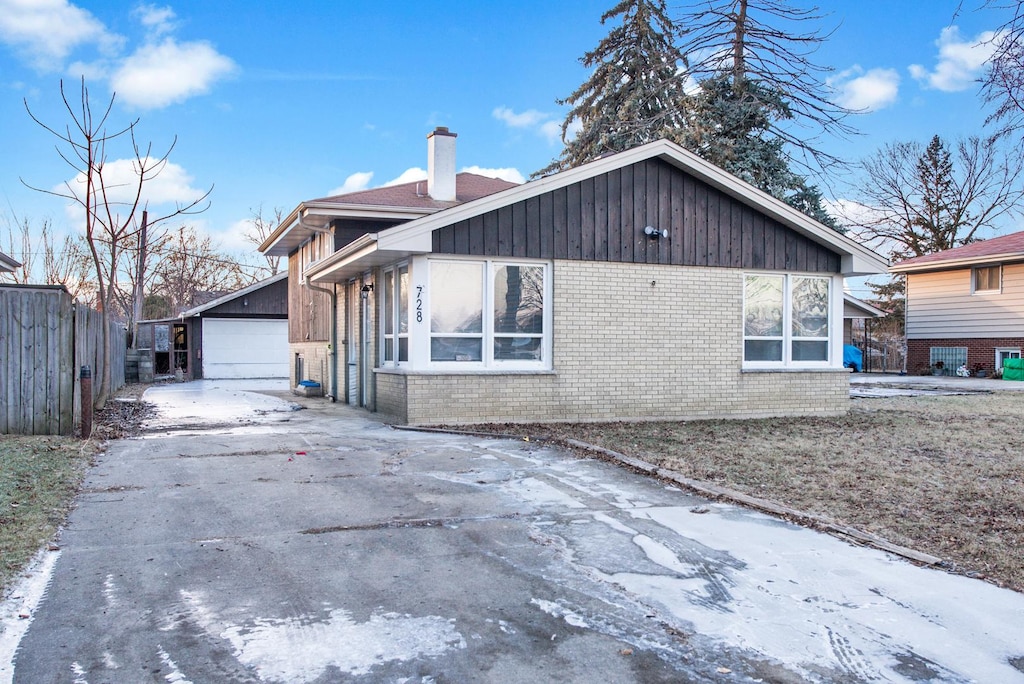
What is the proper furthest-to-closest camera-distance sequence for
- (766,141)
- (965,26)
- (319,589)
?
(766,141), (965,26), (319,589)

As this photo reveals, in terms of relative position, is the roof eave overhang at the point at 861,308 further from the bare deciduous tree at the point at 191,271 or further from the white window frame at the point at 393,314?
the bare deciduous tree at the point at 191,271

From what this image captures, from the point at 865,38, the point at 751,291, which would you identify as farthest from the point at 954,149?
the point at 751,291

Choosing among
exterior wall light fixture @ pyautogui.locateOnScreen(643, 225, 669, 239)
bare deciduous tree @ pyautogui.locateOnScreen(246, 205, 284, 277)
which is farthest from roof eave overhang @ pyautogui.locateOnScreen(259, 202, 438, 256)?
bare deciduous tree @ pyautogui.locateOnScreen(246, 205, 284, 277)

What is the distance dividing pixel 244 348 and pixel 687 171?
21.2m

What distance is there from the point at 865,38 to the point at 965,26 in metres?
9.01

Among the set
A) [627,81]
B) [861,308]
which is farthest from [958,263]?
[627,81]

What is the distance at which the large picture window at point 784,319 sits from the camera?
44.5 ft

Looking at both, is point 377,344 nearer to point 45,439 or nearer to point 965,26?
point 45,439

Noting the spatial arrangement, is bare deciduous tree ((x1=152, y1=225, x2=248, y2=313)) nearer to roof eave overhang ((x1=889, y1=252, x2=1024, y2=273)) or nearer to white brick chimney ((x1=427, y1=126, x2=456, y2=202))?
white brick chimney ((x1=427, y1=126, x2=456, y2=202))

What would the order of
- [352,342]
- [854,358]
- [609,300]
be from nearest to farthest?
[609,300] < [352,342] < [854,358]

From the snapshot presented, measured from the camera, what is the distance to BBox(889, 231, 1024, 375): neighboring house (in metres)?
26.5

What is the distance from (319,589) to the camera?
4461mm

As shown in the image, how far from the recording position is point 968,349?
2812cm

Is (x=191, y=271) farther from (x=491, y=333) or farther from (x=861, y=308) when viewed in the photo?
(x=491, y=333)
